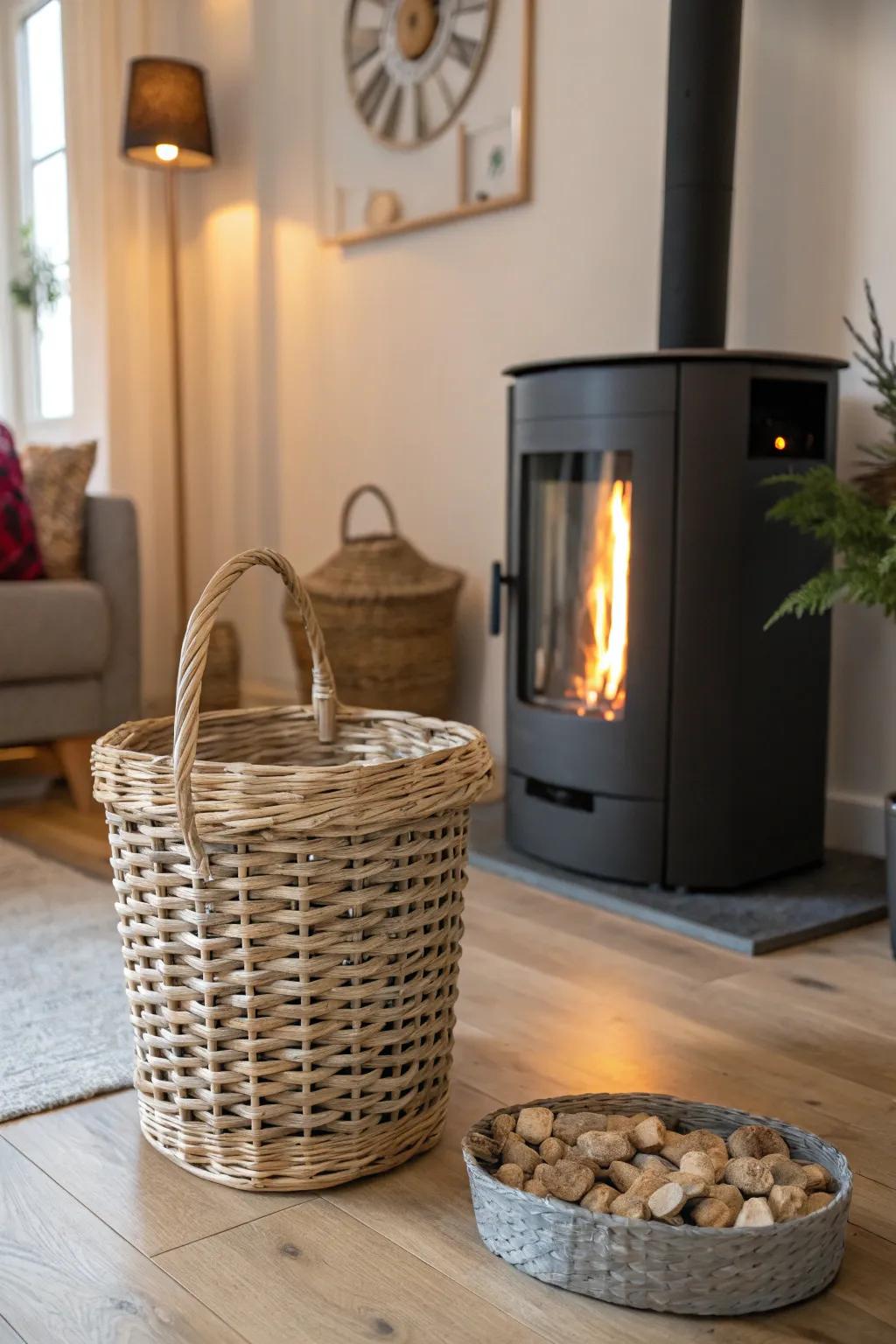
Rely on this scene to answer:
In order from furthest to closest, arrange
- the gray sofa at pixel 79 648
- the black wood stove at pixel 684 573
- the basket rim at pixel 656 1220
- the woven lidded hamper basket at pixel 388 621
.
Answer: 1. the woven lidded hamper basket at pixel 388 621
2. the gray sofa at pixel 79 648
3. the black wood stove at pixel 684 573
4. the basket rim at pixel 656 1220

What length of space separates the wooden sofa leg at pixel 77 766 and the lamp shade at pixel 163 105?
1.77 meters

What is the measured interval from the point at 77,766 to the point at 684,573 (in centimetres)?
149

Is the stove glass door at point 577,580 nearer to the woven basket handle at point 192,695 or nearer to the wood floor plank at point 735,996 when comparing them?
the wood floor plank at point 735,996

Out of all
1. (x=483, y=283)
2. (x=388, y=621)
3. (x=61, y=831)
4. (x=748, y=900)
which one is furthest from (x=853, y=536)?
(x=61, y=831)

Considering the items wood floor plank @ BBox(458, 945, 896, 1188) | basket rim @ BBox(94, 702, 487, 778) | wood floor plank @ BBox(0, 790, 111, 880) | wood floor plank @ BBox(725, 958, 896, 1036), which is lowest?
wood floor plank @ BBox(0, 790, 111, 880)

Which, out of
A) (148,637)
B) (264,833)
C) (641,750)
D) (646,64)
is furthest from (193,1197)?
(148,637)

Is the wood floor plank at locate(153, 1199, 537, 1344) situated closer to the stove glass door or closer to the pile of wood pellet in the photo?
the pile of wood pellet

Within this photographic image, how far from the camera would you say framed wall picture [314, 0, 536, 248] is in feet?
9.80

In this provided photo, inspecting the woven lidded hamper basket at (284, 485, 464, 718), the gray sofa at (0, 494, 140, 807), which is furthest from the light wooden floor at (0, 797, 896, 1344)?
the gray sofa at (0, 494, 140, 807)

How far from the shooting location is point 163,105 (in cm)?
371

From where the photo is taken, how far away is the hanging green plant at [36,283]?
4.53 metres

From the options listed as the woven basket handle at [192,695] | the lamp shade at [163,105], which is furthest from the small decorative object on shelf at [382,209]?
the woven basket handle at [192,695]

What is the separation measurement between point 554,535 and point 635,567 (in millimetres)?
219

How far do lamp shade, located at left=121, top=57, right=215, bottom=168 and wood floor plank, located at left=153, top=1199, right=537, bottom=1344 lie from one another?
3235 mm
